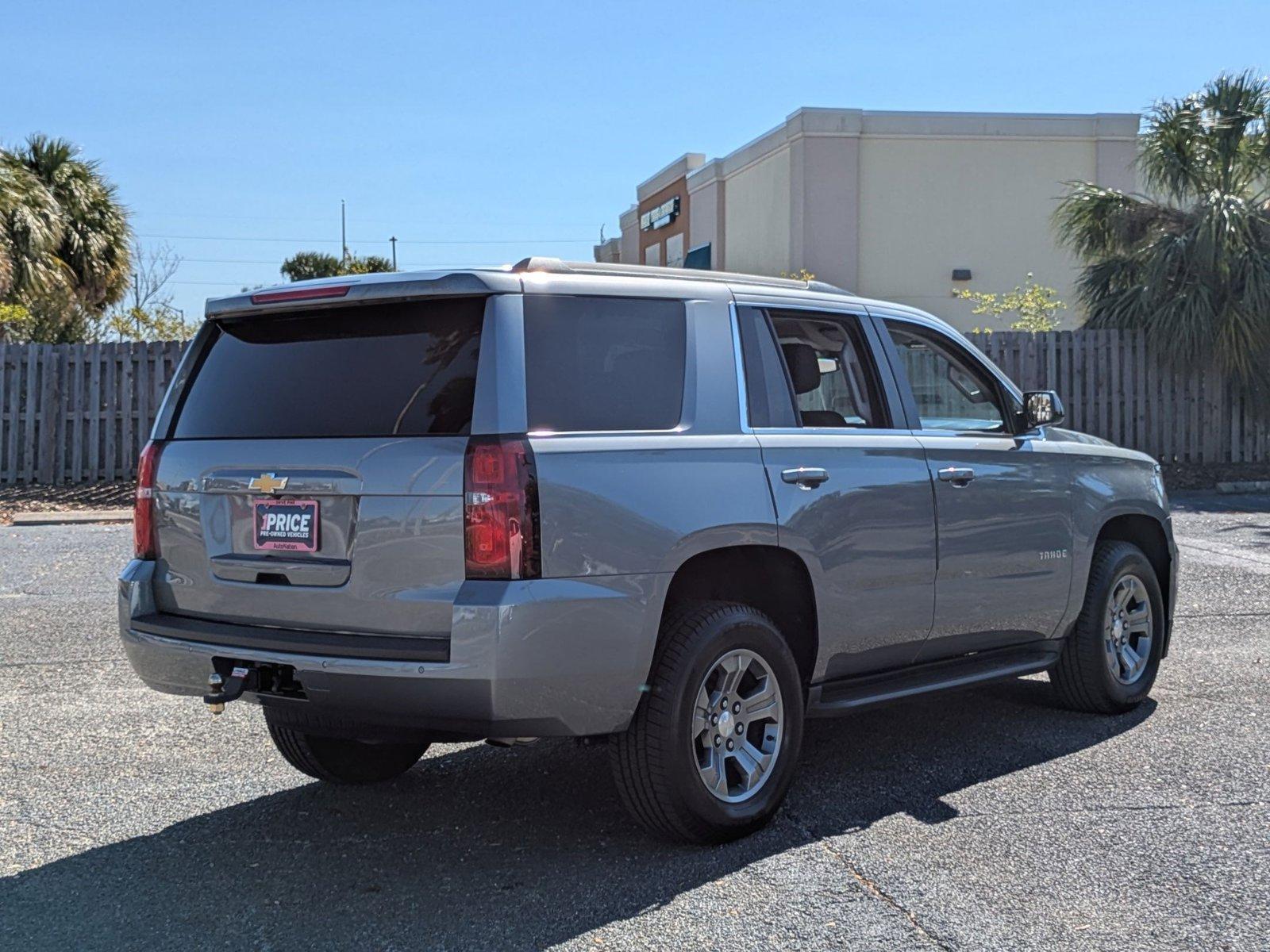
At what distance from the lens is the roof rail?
4867 mm

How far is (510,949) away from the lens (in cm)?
→ 405

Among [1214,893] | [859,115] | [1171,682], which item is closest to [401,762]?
[1214,893]

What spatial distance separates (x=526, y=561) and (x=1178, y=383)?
18624mm

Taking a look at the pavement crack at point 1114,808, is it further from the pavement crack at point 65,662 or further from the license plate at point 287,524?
the pavement crack at point 65,662

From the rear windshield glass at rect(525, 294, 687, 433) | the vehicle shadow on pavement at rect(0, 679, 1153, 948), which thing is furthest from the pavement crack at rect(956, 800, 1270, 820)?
the rear windshield glass at rect(525, 294, 687, 433)

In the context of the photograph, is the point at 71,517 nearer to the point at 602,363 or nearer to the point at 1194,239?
the point at 602,363

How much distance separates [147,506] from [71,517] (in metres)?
12.6

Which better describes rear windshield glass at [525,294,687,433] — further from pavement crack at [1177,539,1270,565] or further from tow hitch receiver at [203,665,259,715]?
pavement crack at [1177,539,1270,565]

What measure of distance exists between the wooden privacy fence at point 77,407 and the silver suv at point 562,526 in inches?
582

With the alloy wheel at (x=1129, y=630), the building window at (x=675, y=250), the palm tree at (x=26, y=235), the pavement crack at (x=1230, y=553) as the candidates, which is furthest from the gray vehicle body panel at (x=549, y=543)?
the building window at (x=675, y=250)

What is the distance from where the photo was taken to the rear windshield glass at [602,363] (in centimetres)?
468

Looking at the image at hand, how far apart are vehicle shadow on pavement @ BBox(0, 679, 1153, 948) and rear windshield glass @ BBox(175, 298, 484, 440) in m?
1.41

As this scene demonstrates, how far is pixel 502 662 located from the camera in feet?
14.3

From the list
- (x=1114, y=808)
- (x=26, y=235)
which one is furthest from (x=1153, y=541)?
(x=26, y=235)
